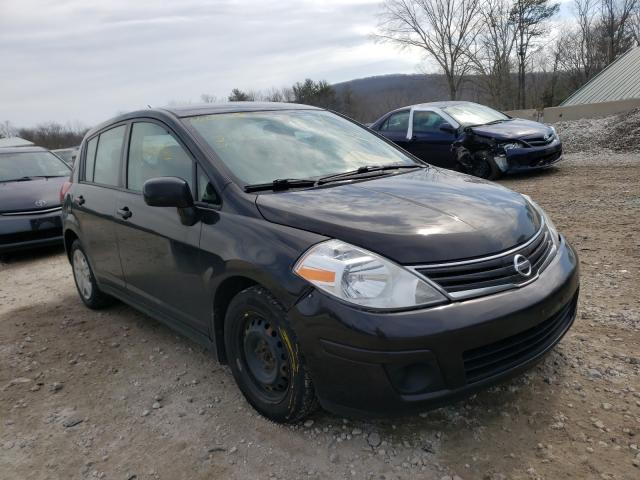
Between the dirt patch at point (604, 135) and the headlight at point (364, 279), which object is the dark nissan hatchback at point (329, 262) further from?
the dirt patch at point (604, 135)

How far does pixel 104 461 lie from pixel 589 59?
53.3 metres

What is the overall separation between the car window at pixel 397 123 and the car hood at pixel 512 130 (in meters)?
1.50

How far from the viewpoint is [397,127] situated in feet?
33.7

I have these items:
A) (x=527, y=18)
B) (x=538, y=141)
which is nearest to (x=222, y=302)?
(x=538, y=141)

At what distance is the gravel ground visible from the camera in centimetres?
226

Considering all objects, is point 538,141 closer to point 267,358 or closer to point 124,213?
point 124,213

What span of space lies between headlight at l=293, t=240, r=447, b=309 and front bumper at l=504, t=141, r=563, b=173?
7.39 metres

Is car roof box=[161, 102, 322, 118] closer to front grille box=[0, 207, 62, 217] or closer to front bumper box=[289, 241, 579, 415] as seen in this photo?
front bumper box=[289, 241, 579, 415]

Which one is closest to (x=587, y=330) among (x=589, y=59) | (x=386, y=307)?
(x=386, y=307)

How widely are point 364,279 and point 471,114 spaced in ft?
27.8

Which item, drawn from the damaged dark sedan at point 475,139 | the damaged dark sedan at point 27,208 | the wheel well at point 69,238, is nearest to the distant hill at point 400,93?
the damaged dark sedan at point 475,139

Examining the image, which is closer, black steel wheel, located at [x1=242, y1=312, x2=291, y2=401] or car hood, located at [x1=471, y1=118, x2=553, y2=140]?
black steel wheel, located at [x1=242, y1=312, x2=291, y2=401]

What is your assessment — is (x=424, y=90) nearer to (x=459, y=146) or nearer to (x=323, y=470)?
(x=459, y=146)

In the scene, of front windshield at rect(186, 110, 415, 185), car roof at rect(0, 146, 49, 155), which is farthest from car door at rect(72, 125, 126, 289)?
car roof at rect(0, 146, 49, 155)
